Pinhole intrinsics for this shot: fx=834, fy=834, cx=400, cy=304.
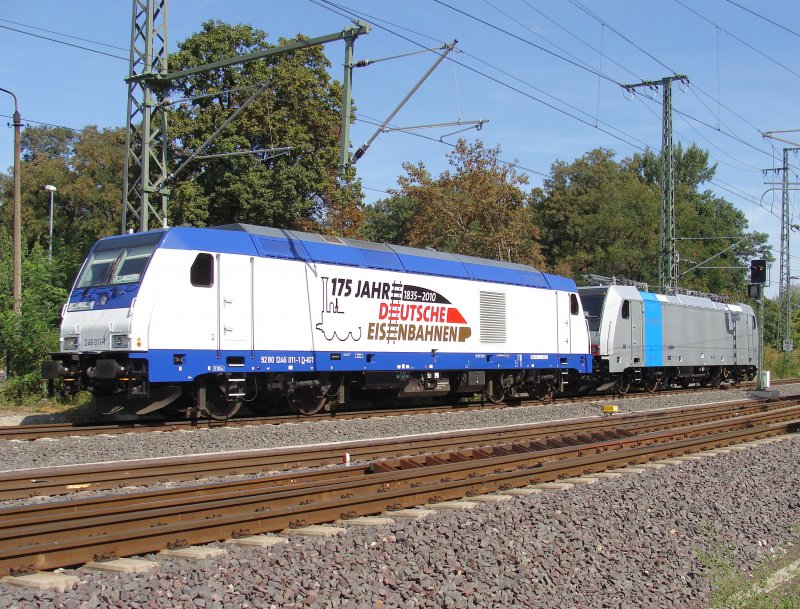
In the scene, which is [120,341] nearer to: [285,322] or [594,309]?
[285,322]

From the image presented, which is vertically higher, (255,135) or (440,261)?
(255,135)

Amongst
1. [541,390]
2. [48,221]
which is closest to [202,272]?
[541,390]

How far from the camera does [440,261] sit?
65.6 feet

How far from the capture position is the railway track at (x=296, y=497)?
6215 millimetres

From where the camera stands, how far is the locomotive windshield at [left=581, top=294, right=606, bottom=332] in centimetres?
2608

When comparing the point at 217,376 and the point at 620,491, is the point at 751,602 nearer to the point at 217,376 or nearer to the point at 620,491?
the point at 620,491

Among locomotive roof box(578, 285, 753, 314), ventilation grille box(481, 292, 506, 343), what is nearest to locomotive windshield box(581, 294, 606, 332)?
locomotive roof box(578, 285, 753, 314)

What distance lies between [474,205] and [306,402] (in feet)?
63.6

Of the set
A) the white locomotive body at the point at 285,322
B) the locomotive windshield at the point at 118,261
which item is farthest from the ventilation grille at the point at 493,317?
the locomotive windshield at the point at 118,261

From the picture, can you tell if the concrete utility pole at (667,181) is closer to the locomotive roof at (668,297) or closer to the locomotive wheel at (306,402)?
the locomotive roof at (668,297)

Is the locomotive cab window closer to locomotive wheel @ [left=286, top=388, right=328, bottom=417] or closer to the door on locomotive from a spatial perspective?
the door on locomotive

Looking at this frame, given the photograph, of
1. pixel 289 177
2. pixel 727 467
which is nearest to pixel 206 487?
pixel 727 467

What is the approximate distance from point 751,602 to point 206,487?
5.16 meters

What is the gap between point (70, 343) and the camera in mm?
14875
